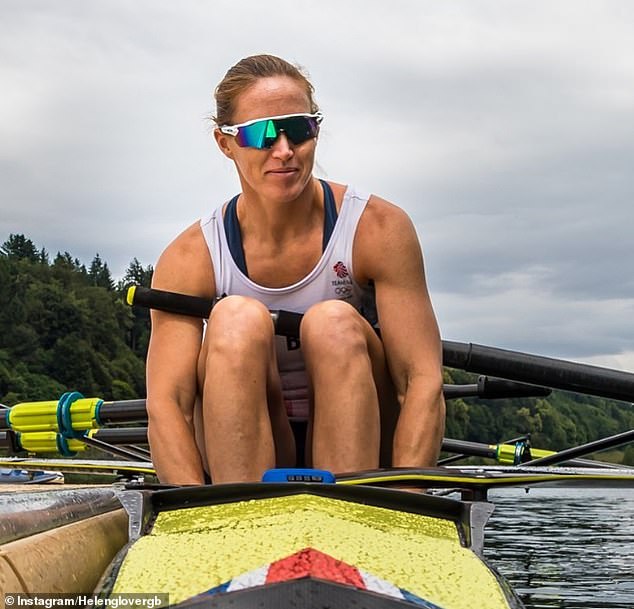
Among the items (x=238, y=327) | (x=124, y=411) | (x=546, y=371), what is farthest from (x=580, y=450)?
(x=238, y=327)

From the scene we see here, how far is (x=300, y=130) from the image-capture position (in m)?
3.07

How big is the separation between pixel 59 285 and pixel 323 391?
7729cm

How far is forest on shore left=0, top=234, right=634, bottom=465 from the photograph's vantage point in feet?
197

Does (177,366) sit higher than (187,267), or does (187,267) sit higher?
(187,267)

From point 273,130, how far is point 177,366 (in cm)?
80

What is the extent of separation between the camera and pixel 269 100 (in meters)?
3.08

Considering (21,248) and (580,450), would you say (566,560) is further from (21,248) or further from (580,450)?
(21,248)

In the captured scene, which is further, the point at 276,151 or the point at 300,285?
the point at 300,285

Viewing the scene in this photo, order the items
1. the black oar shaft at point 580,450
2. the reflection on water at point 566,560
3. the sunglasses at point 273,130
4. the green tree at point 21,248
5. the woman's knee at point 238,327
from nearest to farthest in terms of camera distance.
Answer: the woman's knee at point 238,327, the sunglasses at point 273,130, the reflection on water at point 566,560, the black oar shaft at point 580,450, the green tree at point 21,248

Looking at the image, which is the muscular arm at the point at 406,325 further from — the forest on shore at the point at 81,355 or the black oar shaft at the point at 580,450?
the forest on shore at the point at 81,355

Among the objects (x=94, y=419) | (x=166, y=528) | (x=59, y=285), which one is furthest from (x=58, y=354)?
(x=166, y=528)

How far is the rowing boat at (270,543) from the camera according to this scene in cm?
141

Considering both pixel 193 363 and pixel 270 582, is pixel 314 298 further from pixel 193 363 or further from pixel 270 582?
pixel 270 582

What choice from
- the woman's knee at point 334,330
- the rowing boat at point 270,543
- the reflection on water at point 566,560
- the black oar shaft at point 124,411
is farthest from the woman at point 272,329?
the black oar shaft at point 124,411
